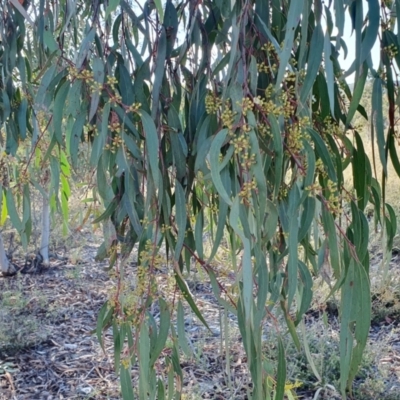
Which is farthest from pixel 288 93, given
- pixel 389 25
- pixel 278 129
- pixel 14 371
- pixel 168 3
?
pixel 14 371

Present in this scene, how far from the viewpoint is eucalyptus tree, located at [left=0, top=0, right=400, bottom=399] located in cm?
56

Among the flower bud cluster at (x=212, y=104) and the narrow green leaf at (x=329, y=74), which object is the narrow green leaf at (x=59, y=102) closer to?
the flower bud cluster at (x=212, y=104)

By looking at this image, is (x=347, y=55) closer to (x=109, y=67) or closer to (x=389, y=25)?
(x=389, y=25)

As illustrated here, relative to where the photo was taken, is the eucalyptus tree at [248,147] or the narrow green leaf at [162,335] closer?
the eucalyptus tree at [248,147]

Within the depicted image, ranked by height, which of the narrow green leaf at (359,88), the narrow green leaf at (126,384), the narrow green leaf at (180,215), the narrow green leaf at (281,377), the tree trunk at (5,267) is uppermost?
the narrow green leaf at (359,88)

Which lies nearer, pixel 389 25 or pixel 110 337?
pixel 389 25

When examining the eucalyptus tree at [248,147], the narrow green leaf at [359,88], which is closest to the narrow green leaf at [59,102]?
the eucalyptus tree at [248,147]

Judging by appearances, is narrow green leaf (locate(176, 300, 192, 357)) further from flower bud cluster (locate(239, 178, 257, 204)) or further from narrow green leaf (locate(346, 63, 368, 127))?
narrow green leaf (locate(346, 63, 368, 127))

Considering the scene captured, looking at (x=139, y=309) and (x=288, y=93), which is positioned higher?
(x=288, y=93)

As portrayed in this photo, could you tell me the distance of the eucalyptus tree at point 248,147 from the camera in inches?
21.9

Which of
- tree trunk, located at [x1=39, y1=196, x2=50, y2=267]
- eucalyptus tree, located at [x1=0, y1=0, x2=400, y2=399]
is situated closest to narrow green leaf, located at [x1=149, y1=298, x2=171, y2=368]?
eucalyptus tree, located at [x1=0, y1=0, x2=400, y2=399]

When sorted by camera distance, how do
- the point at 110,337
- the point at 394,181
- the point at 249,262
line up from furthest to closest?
1. the point at 394,181
2. the point at 110,337
3. the point at 249,262

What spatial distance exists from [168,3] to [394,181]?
3.29 meters

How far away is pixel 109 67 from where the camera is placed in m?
0.75
